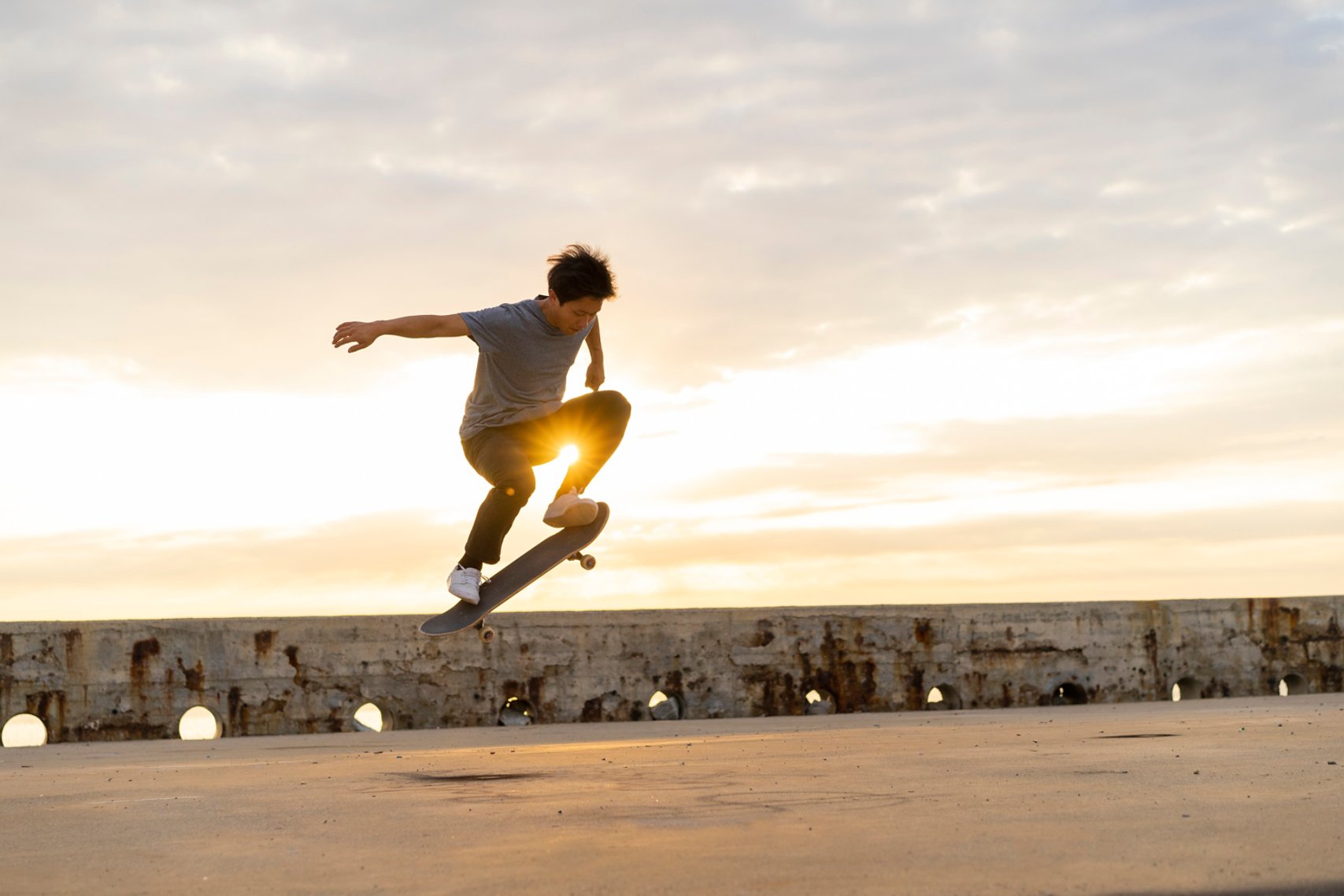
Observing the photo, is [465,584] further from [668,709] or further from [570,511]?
[668,709]

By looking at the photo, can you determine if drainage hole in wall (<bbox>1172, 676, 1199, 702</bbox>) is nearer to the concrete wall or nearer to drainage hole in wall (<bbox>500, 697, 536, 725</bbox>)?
the concrete wall

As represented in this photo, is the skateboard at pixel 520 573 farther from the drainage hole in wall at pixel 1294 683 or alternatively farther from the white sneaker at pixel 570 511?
the drainage hole in wall at pixel 1294 683

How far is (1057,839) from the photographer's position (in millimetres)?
2850

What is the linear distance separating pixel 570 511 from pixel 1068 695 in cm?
877

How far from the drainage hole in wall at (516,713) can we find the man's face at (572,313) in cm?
653

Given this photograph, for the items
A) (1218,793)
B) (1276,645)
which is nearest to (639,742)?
(1218,793)


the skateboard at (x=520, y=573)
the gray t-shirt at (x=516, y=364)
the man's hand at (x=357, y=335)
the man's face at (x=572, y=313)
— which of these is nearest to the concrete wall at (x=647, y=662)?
the skateboard at (x=520, y=573)

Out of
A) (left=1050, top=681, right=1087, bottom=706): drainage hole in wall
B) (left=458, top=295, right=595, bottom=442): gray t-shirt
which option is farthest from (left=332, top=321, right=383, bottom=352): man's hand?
(left=1050, top=681, right=1087, bottom=706): drainage hole in wall

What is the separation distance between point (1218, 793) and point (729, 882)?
1809 mm

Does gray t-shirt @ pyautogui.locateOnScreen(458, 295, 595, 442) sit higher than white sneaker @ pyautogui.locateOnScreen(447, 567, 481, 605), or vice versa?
gray t-shirt @ pyautogui.locateOnScreen(458, 295, 595, 442)

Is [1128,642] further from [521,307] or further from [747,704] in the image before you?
[521,307]

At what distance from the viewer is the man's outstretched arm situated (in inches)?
184

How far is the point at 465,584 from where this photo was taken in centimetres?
555

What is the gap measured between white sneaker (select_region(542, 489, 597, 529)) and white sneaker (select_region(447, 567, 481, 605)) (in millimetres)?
390
